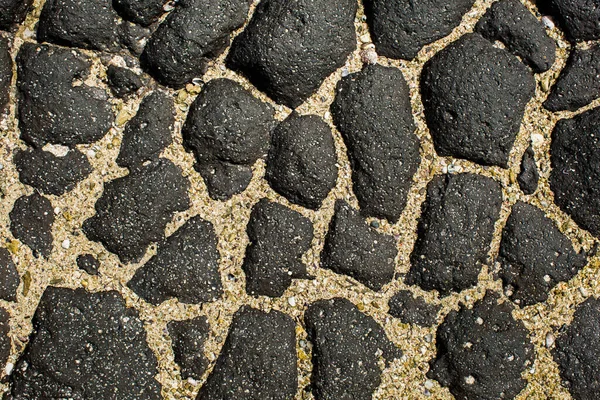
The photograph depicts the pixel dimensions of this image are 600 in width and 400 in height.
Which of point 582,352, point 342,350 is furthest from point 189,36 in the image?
point 582,352

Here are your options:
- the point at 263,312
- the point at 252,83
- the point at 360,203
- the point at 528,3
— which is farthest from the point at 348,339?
the point at 528,3

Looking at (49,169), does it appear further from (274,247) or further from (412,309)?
(412,309)

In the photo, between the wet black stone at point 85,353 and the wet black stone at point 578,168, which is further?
the wet black stone at point 578,168

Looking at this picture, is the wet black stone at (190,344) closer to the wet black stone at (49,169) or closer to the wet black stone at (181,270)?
the wet black stone at (181,270)

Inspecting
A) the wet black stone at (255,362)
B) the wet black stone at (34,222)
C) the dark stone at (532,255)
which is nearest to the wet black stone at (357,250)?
the wet black stone at (255,362)

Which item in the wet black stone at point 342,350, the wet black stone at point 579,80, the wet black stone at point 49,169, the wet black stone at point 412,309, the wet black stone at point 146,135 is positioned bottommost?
the wet black stone at point 342,350

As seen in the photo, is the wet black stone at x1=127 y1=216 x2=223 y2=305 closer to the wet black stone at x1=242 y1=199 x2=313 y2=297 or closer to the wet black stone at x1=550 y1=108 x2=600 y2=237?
the wet black stone at x1=242 y1=199 x2=313 y2=297

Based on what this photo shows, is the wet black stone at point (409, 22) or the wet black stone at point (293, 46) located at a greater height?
the wet black stone at point (409, 22)

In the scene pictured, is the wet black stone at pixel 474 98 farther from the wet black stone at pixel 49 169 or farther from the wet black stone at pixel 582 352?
→ the wet black stone at pixel 49 169
